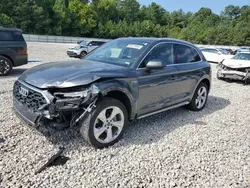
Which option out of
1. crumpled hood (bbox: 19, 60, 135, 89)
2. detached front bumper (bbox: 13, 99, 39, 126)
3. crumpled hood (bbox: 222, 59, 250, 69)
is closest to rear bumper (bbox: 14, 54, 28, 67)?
crumpled hood (bbox: 19, 60, 135, 89)

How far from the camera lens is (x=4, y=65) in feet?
27.1

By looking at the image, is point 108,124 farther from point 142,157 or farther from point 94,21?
point 94,21

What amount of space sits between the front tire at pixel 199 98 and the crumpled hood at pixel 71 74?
7.80ft

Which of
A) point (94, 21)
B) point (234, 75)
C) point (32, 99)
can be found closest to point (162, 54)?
point (32, 99)

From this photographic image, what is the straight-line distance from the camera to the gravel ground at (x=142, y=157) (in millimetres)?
2777

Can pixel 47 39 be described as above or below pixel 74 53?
above

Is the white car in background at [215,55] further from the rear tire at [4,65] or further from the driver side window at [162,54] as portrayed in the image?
the rear tire at [4,65]

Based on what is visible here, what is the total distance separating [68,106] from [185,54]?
3107 mm

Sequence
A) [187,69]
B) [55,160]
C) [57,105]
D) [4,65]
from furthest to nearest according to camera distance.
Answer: [4,65] → [187,69] → [55,160] → [57,105]

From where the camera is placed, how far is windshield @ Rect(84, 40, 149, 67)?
156 inches

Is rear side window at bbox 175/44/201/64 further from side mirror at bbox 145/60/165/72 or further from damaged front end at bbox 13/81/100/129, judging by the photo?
damaged front end at bbox 13/81/100/129

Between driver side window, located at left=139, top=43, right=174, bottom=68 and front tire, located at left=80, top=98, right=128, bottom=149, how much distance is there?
0.90 meters

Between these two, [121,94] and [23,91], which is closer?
[23,91]

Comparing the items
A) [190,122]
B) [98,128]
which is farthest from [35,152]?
[190,122]
